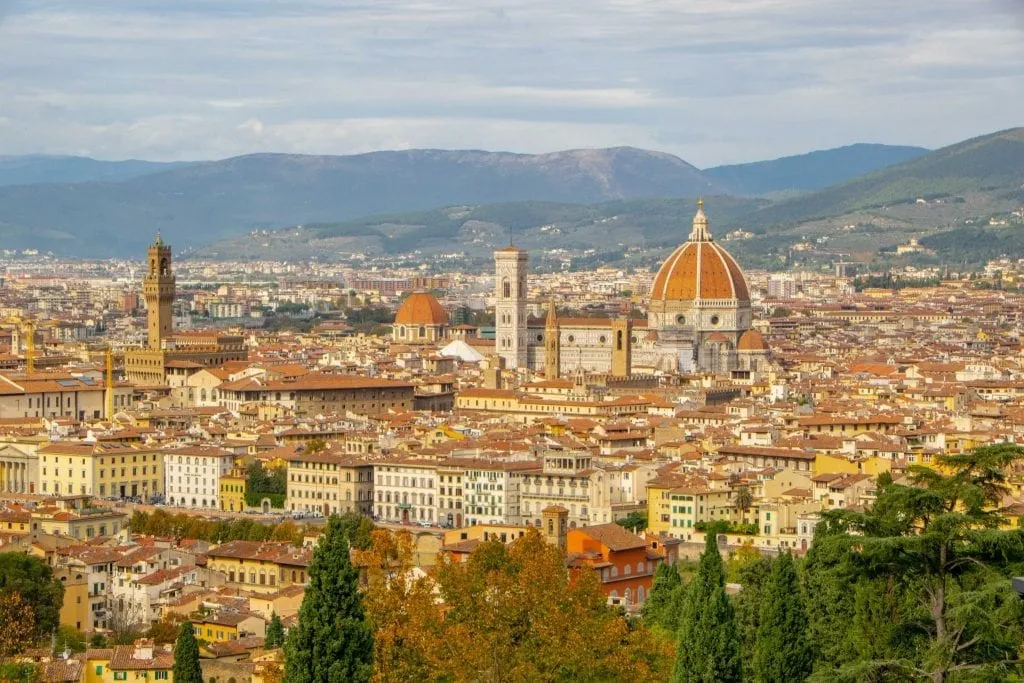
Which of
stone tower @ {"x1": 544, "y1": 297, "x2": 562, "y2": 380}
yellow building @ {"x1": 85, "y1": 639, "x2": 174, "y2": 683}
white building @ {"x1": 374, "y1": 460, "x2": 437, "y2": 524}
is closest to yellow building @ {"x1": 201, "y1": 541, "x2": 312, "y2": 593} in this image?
yellow building @ {"x1": 85, "y1": 639, "x2": 174, "y2": 683}

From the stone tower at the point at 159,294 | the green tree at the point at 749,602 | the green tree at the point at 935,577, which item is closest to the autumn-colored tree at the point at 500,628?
the green tree at the point at 749,602

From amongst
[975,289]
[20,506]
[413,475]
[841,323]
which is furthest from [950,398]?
[975,289]

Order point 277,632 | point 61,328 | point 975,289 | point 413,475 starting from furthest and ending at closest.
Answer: point 975,289
point 61,328
point 413,475
point 277,632

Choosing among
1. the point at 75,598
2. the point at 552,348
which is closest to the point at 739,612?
the point at 75,598

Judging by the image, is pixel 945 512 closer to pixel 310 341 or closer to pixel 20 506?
pixel 20 506

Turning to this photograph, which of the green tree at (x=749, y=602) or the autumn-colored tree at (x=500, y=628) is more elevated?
the autumn-colored tree at (x=500, y=628)

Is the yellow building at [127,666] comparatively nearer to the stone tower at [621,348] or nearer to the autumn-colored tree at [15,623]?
the autumn-colored tree at [15,623]
